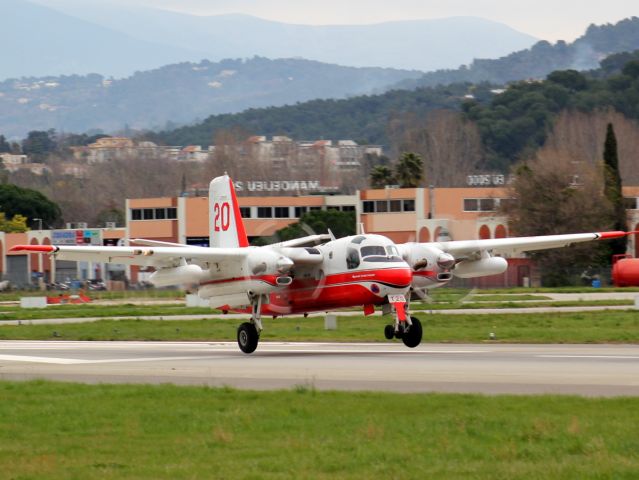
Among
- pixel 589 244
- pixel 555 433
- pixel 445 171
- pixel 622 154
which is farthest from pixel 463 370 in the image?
pixel 445 171

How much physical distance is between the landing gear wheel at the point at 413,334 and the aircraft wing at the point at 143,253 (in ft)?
16.0

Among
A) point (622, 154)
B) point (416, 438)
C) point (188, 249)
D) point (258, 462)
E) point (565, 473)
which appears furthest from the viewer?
point (622, 154)

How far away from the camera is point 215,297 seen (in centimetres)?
3556

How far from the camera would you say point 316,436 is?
1742cm

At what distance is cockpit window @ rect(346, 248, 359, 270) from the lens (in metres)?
32.2

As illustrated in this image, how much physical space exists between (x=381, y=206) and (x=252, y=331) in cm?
7603

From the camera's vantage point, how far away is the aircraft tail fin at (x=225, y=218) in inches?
1476

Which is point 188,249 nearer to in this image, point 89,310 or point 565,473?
point 565,473

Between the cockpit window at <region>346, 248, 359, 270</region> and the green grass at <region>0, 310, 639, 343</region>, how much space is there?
5.74 meters

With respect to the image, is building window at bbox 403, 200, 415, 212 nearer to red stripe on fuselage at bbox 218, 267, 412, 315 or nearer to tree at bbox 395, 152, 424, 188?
tree at bbox 395, 152, 424, 188

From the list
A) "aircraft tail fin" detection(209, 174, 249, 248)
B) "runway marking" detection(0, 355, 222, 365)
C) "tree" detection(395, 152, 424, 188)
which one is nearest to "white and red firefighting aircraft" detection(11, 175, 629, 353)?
"aircraft tail fin" detection(209, 174, 249, 248)

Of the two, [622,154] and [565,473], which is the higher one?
[622,154]

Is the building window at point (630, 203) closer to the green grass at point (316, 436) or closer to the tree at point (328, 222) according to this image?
the tree at point (328, 222)

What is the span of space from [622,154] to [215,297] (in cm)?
12950
